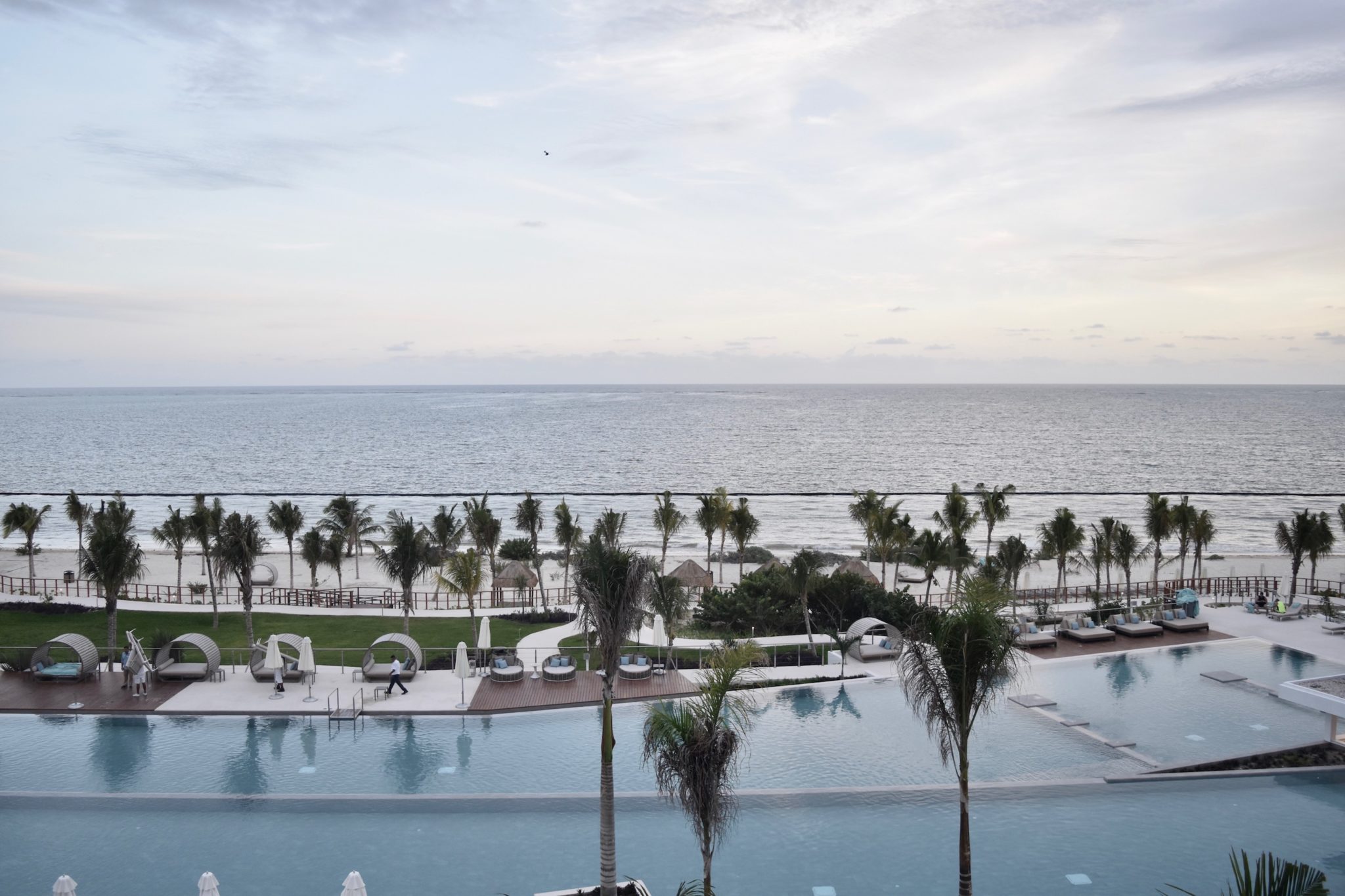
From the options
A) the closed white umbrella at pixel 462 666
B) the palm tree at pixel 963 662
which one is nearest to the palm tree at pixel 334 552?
the closed white umbrella at pixel 462 666

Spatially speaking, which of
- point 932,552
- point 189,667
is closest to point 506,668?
point 189,667

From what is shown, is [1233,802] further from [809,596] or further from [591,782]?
[809,596]

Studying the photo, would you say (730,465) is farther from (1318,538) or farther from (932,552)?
(1318,538)

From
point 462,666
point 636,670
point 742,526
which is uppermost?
point 742,526

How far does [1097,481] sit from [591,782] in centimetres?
8262

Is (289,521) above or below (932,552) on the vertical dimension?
above

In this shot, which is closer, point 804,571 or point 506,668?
point 506,668

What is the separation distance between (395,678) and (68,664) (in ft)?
28.0

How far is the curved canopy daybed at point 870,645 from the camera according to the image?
78.5 ft

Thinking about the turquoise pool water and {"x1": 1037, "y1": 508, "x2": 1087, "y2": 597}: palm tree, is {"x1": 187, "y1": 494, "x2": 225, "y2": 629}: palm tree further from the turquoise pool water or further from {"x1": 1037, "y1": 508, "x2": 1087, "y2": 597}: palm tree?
{"x1": 1037, "y1": 508, "x2": 1087, "y2": 597}: palm tree

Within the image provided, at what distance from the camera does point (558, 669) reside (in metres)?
21.9

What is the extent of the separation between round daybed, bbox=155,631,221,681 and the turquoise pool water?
6.49 meters

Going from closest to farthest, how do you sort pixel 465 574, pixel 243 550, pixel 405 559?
pixel 243 550 → pixel 405 559 → pixel 465 574

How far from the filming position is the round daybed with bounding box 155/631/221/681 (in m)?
21.6
